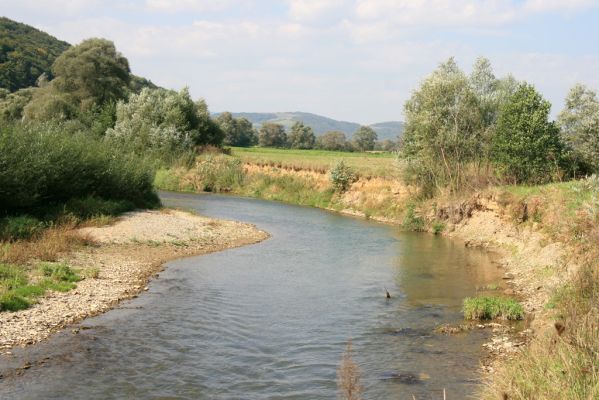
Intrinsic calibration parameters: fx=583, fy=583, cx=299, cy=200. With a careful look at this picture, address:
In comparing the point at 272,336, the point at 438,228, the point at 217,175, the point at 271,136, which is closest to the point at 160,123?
the point at 217,175

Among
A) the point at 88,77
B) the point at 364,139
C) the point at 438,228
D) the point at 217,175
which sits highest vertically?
the point at 88,77

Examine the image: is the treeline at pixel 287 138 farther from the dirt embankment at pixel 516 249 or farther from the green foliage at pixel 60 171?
the dirt embankment at pixel 516 249

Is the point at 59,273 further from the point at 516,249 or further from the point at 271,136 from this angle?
the point at 271,136

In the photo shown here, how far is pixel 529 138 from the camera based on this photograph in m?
38.4

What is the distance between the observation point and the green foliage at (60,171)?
1153 inches

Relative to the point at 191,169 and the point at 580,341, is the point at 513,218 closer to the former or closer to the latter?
the point at 580,341

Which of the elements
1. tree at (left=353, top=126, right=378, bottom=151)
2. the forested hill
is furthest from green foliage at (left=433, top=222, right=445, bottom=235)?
tree at (left=353, top=126, right=378, bottom=151)

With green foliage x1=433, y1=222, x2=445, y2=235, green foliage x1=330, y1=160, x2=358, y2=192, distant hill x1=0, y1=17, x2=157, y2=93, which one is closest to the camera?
green foliage x1=433, y1=222, x2=445, y2=235

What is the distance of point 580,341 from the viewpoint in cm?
992

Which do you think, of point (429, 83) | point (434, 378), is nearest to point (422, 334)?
point (434, 378)

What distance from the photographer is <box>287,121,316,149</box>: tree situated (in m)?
143

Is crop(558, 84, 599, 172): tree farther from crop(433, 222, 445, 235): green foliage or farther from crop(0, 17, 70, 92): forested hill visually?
crop(0, 17, 70, 92): forested hill

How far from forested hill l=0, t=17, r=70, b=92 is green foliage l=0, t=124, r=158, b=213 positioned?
81782mm

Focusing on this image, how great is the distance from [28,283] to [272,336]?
9489mm
